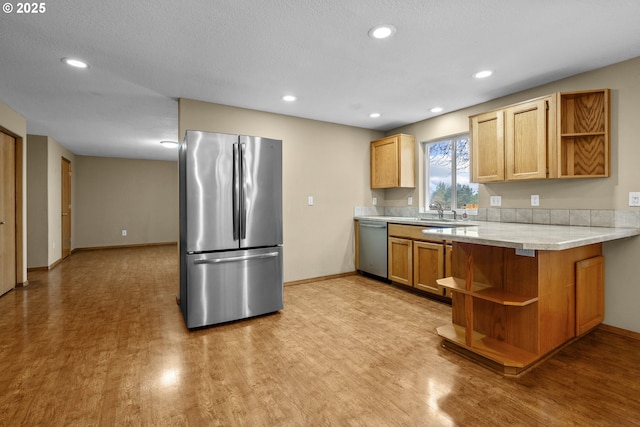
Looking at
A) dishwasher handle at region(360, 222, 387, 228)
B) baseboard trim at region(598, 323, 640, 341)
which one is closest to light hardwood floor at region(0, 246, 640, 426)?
baseboard trim at region(598, 323, 640, 341)

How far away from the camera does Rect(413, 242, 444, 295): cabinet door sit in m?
3.61

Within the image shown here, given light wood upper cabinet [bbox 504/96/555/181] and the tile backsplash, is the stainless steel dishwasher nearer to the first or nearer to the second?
the tile backsplash

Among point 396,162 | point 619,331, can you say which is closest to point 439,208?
point 396,162

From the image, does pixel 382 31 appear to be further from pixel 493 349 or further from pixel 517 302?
pixel 493 349

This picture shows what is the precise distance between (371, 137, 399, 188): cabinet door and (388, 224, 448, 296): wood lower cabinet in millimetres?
867

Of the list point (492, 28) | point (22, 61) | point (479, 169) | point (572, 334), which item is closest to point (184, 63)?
point (22, 61)

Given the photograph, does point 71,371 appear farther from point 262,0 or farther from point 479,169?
point 479,169

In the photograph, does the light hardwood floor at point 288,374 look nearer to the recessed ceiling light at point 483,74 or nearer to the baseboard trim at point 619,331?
the baseboard trim at point 619,331

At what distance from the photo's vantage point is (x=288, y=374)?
6.97ft

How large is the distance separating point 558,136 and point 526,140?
0.89 ft

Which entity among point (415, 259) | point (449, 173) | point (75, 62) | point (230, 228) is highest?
point (75, 62)

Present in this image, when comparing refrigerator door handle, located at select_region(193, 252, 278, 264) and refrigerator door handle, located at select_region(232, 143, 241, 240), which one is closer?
refrigerator door handle, located at select_region(193, 252, 278, 264)

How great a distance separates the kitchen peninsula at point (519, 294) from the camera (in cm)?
212

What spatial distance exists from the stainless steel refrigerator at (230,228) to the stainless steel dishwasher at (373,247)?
5.62ft
